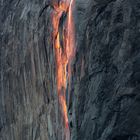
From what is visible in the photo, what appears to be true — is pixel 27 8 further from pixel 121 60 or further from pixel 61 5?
pixel 121 60

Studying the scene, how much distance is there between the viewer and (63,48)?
25.1 ft

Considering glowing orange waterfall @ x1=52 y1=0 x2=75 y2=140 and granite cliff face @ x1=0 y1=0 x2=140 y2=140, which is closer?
granite cliff face @ x1=0 y1=0 x2=140 y2=140

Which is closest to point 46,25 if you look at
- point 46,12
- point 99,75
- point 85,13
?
point 46,12

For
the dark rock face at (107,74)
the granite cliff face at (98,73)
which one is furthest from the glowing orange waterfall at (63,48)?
Answer: the dark rock face at (107,74)

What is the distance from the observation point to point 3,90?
34.1ft

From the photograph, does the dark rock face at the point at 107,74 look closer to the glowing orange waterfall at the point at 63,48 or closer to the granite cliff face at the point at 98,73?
the granite cliff face at the point at 98,73

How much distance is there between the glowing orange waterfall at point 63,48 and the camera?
23.0 feet

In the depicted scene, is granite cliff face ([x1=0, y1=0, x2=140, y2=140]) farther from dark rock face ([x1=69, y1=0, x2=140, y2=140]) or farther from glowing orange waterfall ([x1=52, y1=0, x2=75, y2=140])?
glowing orange waterfall ([x1=52, y1=0, x2=75, y2=140])

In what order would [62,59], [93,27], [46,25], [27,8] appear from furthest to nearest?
[27,8]
[46,25]
[62,59]
[93,27]

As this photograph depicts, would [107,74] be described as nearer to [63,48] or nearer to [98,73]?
[98,73]

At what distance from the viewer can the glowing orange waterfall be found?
7.02m

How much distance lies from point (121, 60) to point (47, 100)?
2.66m

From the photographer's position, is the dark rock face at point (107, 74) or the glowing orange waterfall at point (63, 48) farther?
the glowing orange waterfall at point (63, 48)

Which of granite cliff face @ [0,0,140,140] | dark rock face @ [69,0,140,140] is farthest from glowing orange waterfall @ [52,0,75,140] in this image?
dark rock face @ [69,0,140,140]
